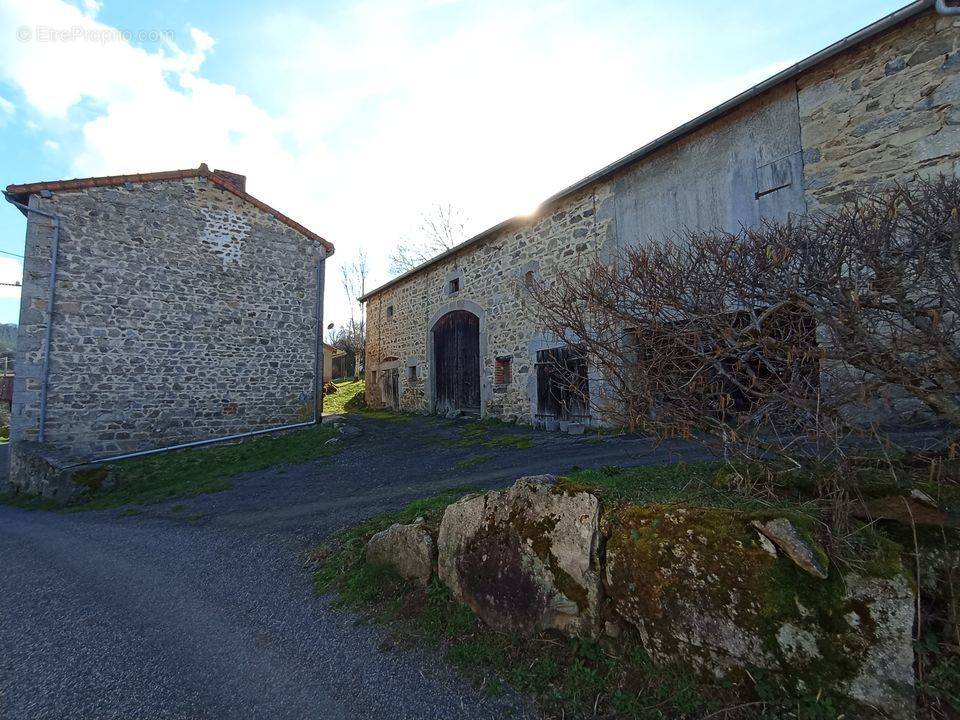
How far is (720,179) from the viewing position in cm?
666

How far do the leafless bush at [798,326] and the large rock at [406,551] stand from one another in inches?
62.8

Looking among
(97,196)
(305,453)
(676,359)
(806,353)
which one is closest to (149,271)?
(97,196)

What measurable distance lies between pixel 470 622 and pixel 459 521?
0.60 m

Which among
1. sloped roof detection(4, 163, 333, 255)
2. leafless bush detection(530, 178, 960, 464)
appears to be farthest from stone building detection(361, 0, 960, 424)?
sloped roof detection(4, 163, 333, 255)

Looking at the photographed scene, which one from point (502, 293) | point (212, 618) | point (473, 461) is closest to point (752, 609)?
point (212, 618)

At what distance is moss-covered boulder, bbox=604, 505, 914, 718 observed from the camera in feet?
5.77

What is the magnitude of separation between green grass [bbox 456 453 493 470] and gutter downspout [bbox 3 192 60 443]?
8.25 m

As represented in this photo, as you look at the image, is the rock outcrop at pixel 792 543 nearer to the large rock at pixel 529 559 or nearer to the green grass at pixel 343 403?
the large rock at pixel 529 559

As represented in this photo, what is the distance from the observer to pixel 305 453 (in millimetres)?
8672

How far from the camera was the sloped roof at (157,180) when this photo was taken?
9023 millimetres

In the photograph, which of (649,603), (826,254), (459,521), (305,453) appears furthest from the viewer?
(305,453)

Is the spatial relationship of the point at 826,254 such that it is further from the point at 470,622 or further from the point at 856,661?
the point at 470,622

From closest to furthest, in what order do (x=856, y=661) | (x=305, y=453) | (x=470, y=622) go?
1. (x=856, y=661)
2. (x=470, y=622)
3. (x=305, y=453)

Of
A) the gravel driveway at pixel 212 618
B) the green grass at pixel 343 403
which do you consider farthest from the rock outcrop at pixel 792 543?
the green grass at pixel 343 403
